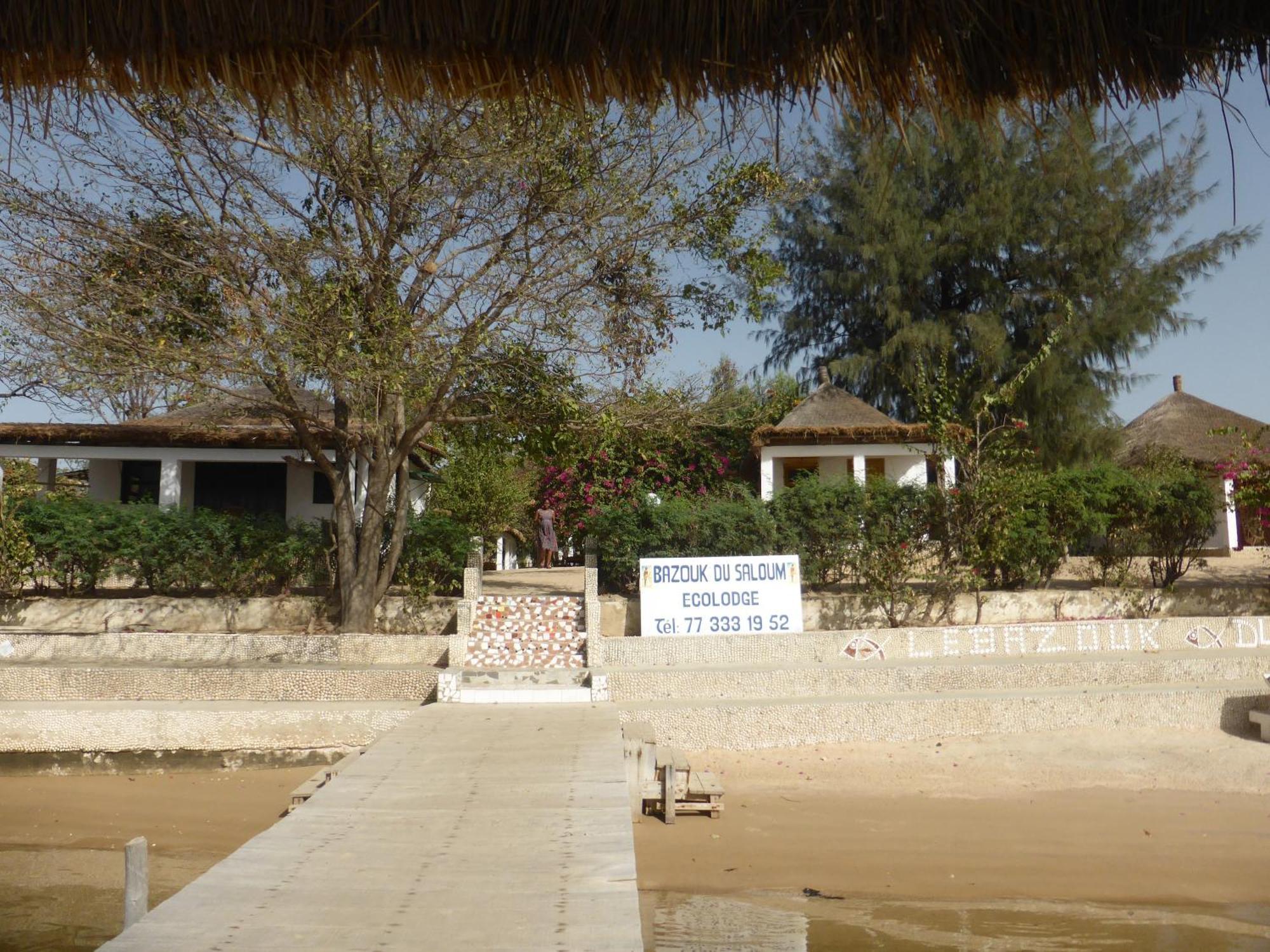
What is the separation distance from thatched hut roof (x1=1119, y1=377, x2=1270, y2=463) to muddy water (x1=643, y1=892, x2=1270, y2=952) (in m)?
19.0

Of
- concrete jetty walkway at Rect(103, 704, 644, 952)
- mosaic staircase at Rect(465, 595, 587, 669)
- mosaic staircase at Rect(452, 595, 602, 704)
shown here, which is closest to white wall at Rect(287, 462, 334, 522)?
mosaic staircase at Rect(452, 595, 602, 704)

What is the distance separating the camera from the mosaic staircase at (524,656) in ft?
37.6

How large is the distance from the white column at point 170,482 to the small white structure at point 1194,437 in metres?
20.4

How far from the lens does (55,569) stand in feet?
48.0

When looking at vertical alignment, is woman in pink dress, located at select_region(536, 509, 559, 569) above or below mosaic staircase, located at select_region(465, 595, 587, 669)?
above

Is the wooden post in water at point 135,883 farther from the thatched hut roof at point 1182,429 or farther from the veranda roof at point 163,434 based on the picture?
the thatched hut roof at point 1182,429

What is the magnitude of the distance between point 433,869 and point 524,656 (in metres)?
7.98

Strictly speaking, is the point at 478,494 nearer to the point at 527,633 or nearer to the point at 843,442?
the point at 843,442

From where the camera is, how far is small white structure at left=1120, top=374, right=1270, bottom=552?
21688 mm

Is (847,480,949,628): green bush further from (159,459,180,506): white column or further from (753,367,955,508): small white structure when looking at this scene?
(159,459,180,506): white column

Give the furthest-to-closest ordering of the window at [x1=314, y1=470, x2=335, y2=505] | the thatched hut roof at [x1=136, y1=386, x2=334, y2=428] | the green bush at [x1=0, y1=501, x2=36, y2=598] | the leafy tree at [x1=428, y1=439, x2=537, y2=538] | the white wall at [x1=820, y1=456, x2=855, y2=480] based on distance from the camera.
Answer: the white wall at [x1=820, y1=456, x2=855, y2=480] → the leafy tree at [x1=428, y1=439, x2=537, y2=538] → the window at [x1=314, y1=470, x2=335, y2=505] → the green bush at [x1=0, y1=501, x2=36, y2=598] → the thatched hut roof at [x1=136, y1=386, x2=334, y2=428]

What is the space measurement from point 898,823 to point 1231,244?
2254 centimetres

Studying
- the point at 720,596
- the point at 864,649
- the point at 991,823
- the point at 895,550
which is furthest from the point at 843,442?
the point at 991,823

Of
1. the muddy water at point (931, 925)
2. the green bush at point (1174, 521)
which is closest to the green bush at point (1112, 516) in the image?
the green bush at point (1174, 521)
